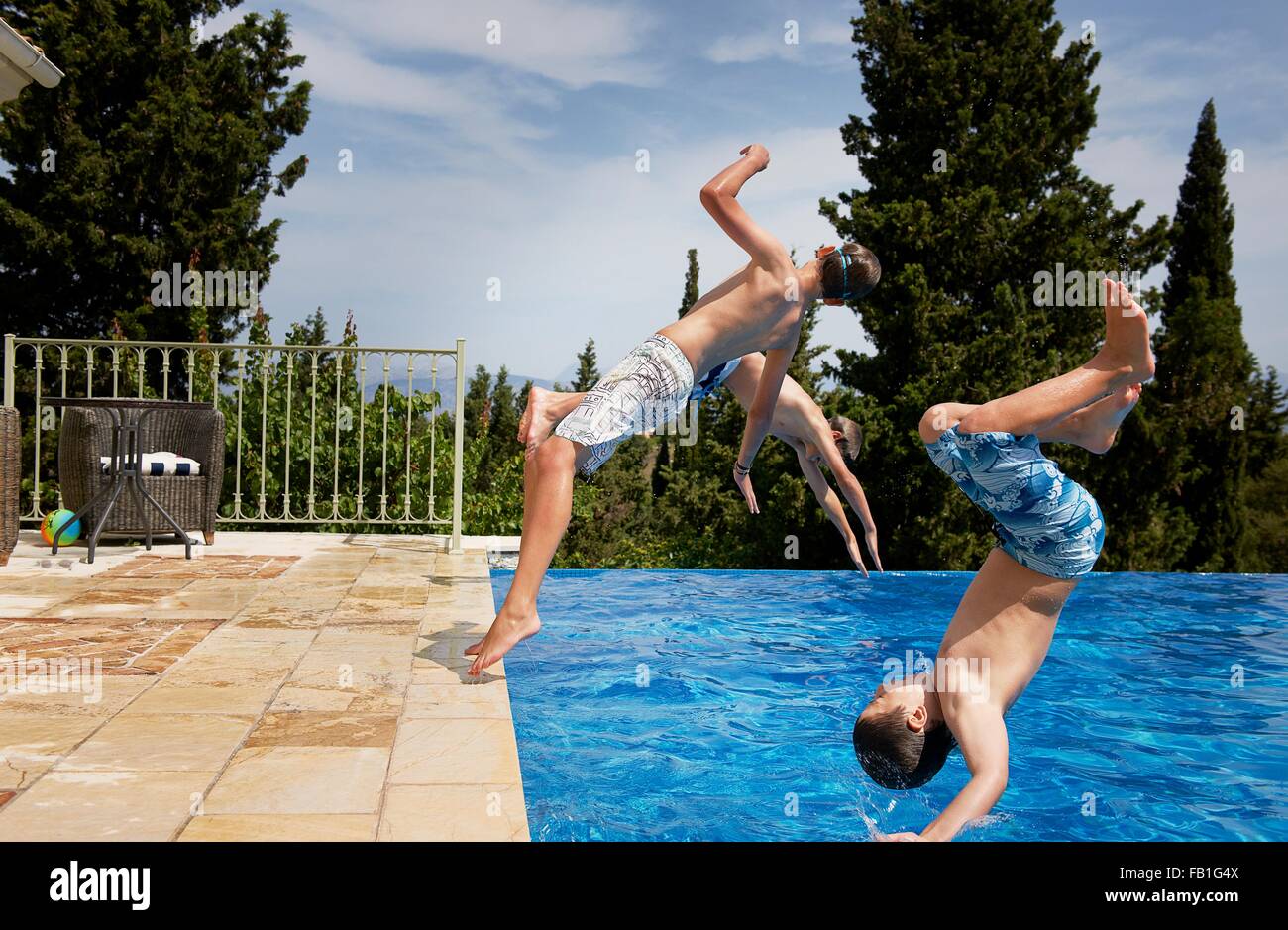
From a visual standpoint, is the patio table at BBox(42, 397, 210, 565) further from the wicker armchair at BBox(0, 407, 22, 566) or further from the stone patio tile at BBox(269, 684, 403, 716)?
the stone patio tile at BBox(269, 684, 403, 716)

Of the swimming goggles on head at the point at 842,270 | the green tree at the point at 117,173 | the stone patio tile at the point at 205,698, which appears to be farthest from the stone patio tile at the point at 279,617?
the green tree at the point at 117,173

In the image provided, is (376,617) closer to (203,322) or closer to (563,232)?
(563,232)

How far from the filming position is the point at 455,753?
262 centimetres

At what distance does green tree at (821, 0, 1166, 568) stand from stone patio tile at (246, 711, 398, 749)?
30.4 ft

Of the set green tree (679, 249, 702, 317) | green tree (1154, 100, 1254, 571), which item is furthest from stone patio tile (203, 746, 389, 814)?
green tree (679, 249, 702, 317)

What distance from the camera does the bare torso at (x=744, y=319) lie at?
11.5 ft

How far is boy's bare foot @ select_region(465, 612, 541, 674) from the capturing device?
130 inches

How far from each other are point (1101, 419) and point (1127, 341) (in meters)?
0.28

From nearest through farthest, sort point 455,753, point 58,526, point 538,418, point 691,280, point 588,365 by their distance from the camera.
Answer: point 455,753
point 538,418
point 58,526
point 691,280
point 588,365

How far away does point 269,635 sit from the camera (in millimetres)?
4016

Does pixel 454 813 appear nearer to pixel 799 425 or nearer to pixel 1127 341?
pixel 1127 341

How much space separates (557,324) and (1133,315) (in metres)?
8.14

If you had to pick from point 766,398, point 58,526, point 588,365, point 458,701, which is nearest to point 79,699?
point 458,701
